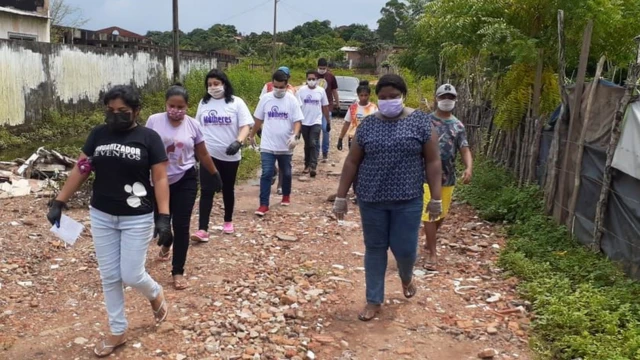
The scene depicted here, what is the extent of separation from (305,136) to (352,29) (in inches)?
3120

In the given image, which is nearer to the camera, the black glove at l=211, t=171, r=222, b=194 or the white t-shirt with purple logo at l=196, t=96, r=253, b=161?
the black glove at l=211, t=171, r=222, b=194

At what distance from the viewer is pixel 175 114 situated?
4648mm

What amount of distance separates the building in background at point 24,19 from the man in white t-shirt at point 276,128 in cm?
1130

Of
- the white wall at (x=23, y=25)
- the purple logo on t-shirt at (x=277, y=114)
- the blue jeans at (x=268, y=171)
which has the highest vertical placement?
the white wall at (x=23, y=25)

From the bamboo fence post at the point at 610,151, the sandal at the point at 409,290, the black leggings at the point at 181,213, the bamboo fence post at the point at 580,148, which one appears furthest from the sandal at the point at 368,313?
the bamboo fence post at the point at 580,148

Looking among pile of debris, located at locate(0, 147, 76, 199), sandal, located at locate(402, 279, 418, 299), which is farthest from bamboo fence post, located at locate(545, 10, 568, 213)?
pile of debris, located at locate(0, 147, 76, 199)

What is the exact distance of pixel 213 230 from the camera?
6.58m

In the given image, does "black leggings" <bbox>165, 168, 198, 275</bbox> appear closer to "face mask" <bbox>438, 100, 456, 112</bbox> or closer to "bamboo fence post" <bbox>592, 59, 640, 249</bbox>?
"face mask" <bbox>438, 100, 456, 112</bbox>

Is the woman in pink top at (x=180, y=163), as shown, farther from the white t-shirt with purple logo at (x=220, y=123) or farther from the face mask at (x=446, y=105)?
the face mask at (x=446, y=105)

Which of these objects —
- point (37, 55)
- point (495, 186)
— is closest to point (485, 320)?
point (495, 186)

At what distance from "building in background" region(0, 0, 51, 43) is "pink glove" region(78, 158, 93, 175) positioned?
45.1 ft

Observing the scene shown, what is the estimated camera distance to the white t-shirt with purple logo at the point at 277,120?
7176 mm

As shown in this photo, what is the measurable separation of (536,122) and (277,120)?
329 centimetres

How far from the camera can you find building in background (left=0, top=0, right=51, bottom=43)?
15523 millimetres
